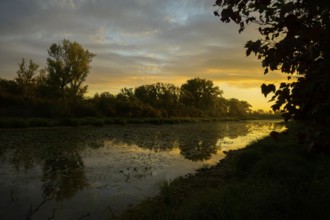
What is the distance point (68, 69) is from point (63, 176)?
39.5 meters

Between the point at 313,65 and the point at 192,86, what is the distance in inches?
3714

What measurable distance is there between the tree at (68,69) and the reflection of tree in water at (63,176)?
34.6 metres

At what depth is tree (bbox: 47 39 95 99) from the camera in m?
47.9

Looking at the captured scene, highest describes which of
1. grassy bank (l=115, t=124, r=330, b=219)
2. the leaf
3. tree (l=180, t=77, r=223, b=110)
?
tree (l=180, t=77, r=223, b=110)

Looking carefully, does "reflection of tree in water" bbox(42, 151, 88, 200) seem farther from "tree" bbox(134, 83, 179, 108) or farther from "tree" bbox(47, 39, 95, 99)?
"tree" bbox(134, 83, 179, 108)

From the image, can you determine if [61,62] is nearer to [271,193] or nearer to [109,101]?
[109,101]

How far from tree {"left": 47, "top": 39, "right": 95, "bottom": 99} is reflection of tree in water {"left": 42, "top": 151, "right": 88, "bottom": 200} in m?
34.6

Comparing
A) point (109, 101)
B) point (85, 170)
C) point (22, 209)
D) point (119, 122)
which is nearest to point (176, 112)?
point (109, 101)

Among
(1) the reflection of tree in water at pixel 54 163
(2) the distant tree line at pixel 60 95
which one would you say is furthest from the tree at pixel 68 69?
(1) the reflection of tree in water at pixel 54 163

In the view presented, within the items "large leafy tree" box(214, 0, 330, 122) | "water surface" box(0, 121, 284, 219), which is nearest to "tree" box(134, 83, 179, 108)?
"water surface" box(0, 121, 284, 219)

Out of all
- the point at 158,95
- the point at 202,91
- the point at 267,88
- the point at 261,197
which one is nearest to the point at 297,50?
the point at 267,88

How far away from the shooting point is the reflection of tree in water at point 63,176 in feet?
30.2

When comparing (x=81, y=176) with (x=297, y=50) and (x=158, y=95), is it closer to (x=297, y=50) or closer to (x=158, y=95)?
(x=297, y=50)

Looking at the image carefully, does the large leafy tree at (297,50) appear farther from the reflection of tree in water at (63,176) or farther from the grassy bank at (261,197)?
the reflection of tree in water at (63,176)
